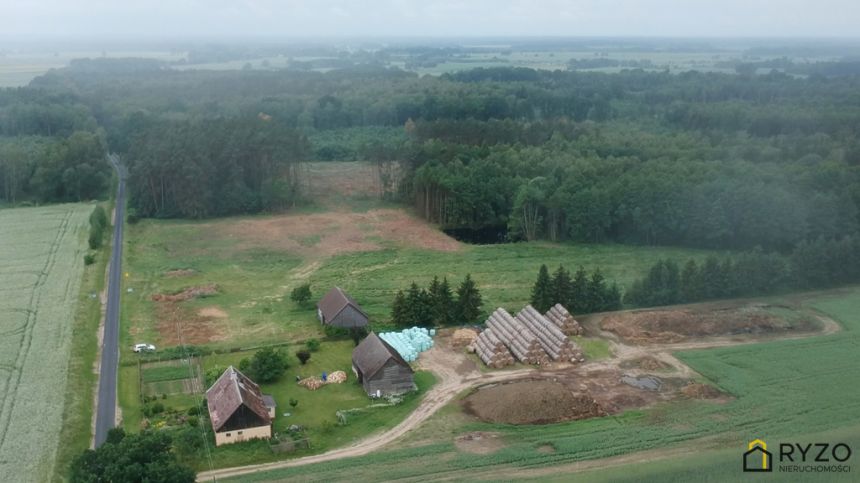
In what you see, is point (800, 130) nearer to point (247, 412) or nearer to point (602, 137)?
point (602, 137)

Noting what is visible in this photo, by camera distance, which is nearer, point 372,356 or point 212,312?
point 372,356

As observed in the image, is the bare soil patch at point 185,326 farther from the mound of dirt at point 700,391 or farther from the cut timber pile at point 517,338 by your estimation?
the mound of dirt at point 700,391

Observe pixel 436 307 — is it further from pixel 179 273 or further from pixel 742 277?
pixel 179 273

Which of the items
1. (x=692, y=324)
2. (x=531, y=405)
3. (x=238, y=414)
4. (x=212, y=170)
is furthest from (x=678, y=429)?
(x=212, y=170)

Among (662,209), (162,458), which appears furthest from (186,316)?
(662,209)

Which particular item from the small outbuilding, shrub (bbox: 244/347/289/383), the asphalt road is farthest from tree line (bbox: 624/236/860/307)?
the asphalt road

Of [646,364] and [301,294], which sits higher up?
[301,294]


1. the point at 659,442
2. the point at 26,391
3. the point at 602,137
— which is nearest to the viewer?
the point at 659,442
